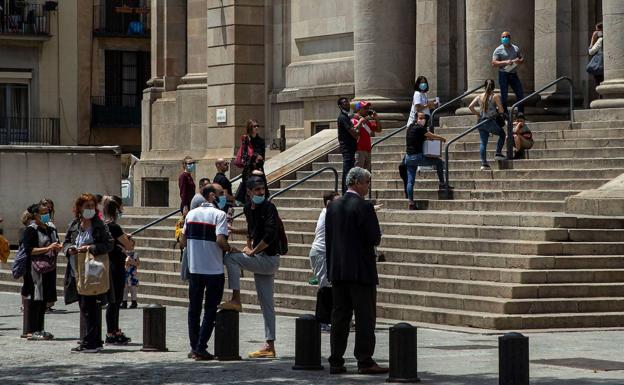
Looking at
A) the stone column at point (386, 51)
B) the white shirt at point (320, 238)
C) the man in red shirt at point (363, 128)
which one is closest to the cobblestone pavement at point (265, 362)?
the white shirt at point (320, 238)

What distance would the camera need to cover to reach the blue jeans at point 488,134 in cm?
2764

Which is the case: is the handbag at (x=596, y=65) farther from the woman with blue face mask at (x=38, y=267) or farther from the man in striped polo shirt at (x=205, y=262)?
the man in striped polo shirt at (x=205, y=262)

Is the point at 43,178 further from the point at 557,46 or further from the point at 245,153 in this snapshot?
the point at 557,46

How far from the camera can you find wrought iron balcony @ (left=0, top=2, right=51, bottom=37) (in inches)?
2360

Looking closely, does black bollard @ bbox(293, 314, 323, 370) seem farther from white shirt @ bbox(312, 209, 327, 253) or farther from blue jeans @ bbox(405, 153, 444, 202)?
blue jeans @ bbox(405, 153, 444, 202)

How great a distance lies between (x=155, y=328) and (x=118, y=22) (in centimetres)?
4407

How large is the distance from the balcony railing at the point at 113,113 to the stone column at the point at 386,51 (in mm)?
29461

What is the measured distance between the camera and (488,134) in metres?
27.9

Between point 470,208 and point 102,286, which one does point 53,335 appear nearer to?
point 102,286

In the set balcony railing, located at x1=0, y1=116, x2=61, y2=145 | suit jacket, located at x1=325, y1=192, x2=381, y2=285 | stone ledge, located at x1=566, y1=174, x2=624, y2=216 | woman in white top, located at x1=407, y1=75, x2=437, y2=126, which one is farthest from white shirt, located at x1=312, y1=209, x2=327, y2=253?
balcony railing, located at x1=0, y1=116, x2=61, y2=145

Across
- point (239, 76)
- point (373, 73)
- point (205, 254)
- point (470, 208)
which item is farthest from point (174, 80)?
point (205, 254)

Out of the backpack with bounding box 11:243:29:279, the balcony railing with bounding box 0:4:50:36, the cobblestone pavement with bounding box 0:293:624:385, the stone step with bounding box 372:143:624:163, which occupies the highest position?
the balcony railing with bounding box 0:4:50:36

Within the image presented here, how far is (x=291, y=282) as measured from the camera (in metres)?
25.3

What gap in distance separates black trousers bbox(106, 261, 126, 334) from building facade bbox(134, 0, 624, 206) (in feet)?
33.8
